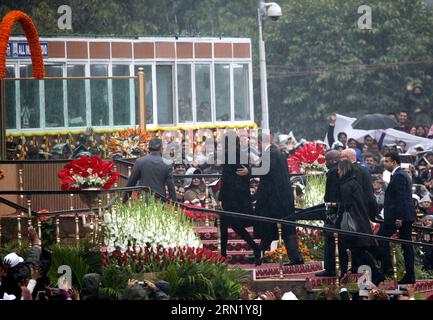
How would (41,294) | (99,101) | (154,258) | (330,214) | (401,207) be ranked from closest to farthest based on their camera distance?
(41,294)
(154,258)
(401,207)
(330,214)
(99,101)

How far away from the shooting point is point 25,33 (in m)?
23.6

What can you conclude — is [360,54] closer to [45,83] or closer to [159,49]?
[159,49]

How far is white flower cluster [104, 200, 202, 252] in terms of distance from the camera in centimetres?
1892

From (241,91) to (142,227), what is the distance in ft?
56.8

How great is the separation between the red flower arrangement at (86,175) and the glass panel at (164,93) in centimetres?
1346

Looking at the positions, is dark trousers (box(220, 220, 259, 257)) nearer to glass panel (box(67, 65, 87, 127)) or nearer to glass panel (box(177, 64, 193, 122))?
glass panel (box(67, 65, 87, 127))

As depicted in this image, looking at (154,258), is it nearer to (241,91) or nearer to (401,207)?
(401,207)

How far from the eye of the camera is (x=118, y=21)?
53719 mm

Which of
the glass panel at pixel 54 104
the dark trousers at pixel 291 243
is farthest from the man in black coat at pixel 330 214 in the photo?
the glass panel at pixel 54 104

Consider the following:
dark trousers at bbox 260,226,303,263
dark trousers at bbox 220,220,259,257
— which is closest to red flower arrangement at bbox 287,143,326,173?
dark trousers at bbox 260,226,303,263

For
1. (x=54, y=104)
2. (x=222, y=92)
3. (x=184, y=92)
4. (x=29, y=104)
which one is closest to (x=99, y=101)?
(x=54, y=104)

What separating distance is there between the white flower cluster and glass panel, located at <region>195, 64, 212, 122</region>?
15.2 m

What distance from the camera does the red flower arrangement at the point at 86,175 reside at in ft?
64.7

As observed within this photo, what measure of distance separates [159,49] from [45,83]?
7.28 m
